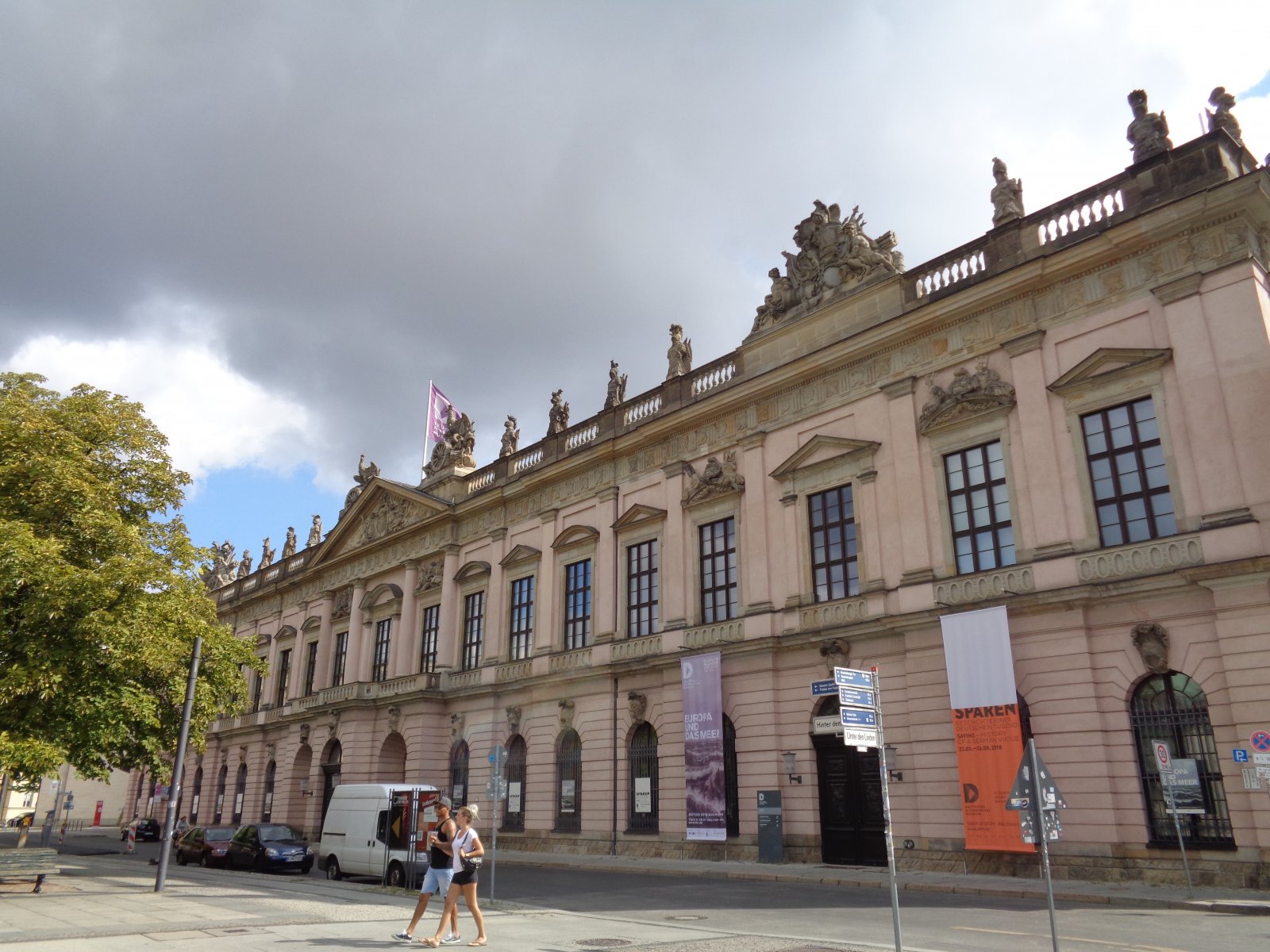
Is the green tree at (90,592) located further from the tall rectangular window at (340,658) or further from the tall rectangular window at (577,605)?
the tall rectangular window at (340,658)

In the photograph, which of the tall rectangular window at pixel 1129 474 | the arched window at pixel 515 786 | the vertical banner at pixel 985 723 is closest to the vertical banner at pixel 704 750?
the vertical banner at pixel 985 723

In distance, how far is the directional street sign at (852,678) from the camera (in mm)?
9945

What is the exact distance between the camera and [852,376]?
84.6 ft

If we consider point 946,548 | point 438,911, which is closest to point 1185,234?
point 946,548

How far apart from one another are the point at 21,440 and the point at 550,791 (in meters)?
19.4

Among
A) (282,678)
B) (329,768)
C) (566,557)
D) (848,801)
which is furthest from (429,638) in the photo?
(848,801)

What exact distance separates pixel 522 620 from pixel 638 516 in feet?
24.0

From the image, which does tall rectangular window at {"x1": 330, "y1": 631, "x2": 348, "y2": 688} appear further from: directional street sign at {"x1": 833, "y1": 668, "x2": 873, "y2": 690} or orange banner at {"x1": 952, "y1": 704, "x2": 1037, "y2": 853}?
directional street sign at {"x1": 833, "y1": 668, "x2": 873, "y2": 690}

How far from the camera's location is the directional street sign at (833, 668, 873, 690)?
9.95 metres

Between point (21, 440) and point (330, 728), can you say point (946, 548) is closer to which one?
point (21, 440)

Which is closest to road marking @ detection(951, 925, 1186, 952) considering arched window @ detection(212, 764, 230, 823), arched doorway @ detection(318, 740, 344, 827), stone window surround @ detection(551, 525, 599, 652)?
stone window surround @ detection(551, 525, 599, 652)

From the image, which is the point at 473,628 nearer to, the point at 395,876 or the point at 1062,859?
the point at 395,876

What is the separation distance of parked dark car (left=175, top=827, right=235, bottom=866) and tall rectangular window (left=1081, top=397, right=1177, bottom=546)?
26.5 m

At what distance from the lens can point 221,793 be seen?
177 feet
